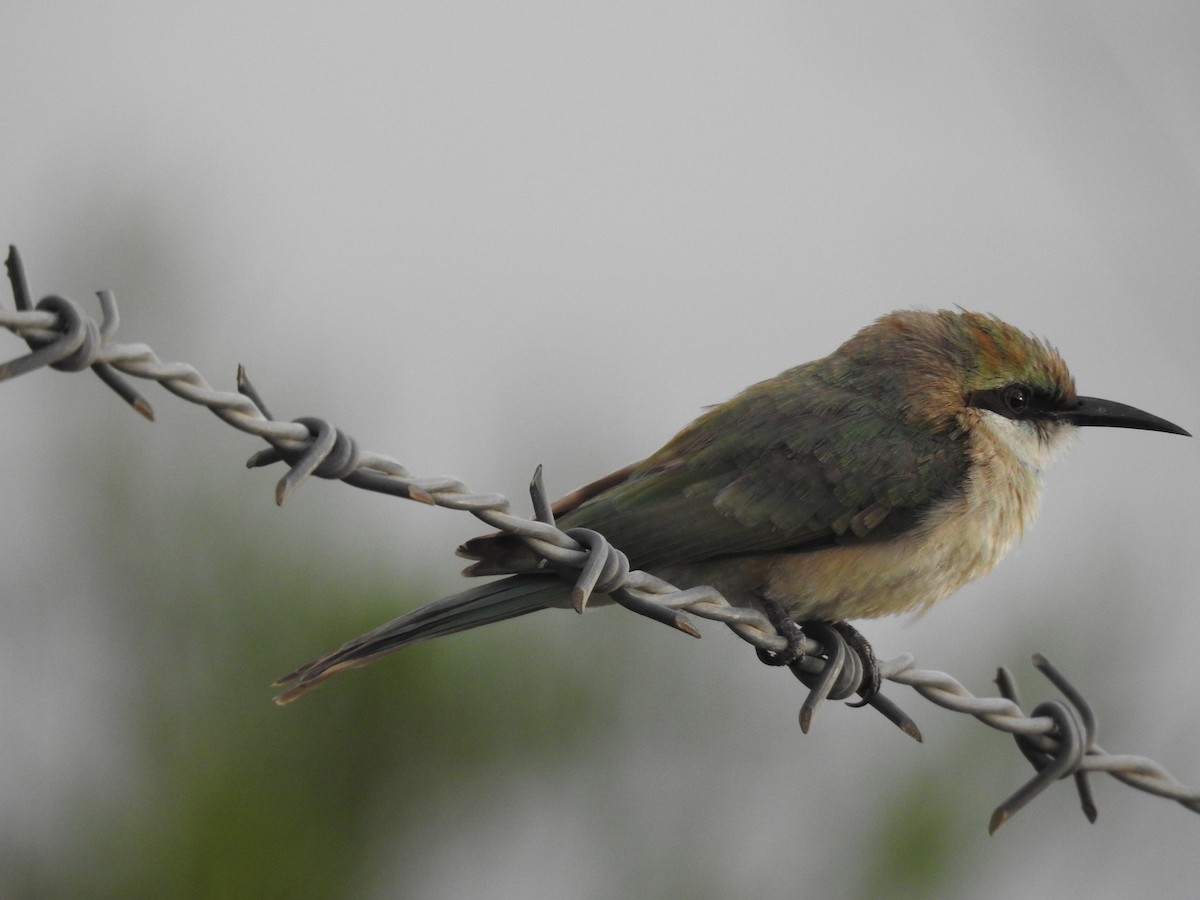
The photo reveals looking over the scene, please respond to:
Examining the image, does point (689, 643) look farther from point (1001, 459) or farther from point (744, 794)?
point (1001, 459)

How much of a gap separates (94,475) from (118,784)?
5.11 feet

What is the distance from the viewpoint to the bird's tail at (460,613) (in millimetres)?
3182

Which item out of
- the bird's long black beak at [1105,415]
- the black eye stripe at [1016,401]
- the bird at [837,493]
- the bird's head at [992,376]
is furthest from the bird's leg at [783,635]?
the bird's long black beak at [1105,415]

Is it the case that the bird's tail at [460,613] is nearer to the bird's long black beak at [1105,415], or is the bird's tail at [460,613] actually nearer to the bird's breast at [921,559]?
the bird's breast at [921,559]

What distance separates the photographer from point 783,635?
12.6 feet

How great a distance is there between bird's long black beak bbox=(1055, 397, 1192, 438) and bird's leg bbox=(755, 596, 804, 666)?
116 centimetres

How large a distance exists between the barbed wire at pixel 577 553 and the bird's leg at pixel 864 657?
1 centimetres

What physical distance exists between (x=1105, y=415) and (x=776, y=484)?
4.08 ft

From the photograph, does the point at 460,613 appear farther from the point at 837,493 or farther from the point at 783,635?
the point at 837,493

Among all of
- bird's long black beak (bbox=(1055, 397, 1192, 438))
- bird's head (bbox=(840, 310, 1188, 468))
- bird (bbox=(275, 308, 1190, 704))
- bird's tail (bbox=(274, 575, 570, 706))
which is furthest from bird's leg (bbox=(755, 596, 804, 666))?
bird's long black beak (bbox=(1055, 397, 1192, 438))

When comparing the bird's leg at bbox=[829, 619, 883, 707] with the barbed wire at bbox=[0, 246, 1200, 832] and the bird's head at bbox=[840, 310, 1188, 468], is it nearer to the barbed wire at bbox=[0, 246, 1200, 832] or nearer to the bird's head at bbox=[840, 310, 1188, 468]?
the barbed wire at bbox=[0, 246, 1200, 832]

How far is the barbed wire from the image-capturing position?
1943 mm

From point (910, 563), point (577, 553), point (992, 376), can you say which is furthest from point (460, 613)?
point (992, 376)

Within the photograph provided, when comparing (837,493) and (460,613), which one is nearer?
(460,613)
